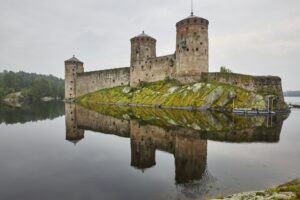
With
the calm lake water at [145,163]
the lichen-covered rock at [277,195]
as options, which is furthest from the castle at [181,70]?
the lichen-covered rock at [277,195]

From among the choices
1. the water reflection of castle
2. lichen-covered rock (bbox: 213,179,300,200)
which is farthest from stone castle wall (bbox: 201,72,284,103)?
lichen-covered rock (bbox: 213,179,300,200)

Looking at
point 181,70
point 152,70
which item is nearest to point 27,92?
point 152,70

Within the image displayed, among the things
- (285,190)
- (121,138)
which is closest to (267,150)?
(285,190)

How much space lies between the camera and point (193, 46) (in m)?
53.3

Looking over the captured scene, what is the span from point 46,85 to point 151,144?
117 meters

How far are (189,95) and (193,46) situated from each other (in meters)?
12.2

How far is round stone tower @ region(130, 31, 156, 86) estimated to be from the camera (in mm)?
69062

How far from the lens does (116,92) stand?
72125mm

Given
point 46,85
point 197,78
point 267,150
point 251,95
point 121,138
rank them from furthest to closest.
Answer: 1. point 46,85
2. point 197,78
3. point 251,95
4. point 121,138
5. point 267,150

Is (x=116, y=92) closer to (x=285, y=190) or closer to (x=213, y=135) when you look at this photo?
(x=213, y=135)

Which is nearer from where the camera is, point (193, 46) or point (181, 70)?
point (193, 46)

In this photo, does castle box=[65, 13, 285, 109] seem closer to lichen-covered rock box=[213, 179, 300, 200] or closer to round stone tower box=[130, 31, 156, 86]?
round stone tower box=[130, 31, 156, 86]

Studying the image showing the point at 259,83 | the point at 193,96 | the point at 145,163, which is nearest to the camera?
the point at 145,163

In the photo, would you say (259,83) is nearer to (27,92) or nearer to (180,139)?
(180,139)
